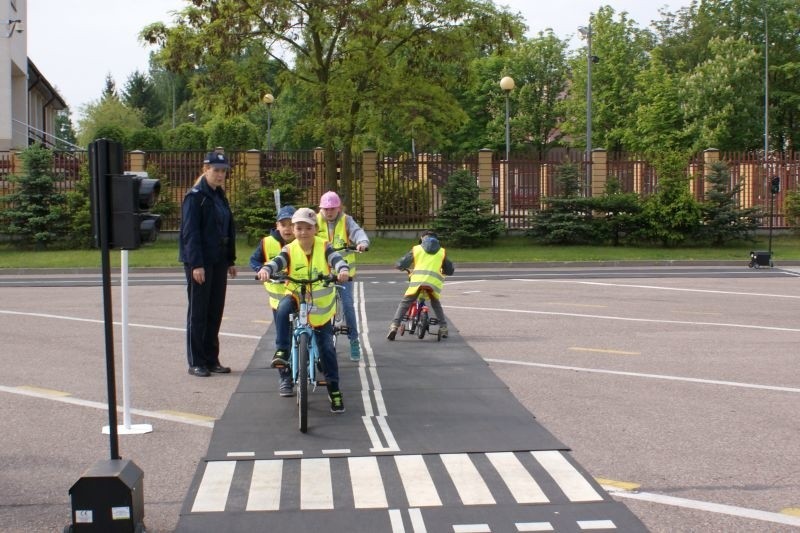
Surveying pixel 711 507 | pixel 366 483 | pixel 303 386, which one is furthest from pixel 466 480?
pixel 303 386

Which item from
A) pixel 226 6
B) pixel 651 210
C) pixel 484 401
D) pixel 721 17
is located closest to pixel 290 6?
pixel 226 6

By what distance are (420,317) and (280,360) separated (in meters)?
4.39

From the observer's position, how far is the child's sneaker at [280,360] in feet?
30.3

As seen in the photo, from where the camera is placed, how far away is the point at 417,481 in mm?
6660

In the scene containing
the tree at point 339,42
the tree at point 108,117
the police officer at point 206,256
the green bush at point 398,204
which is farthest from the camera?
the tree at point 108,117

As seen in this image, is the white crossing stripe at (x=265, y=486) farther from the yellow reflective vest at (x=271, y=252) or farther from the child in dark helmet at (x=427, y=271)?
the child in dark helmet at (x=427, y=271)

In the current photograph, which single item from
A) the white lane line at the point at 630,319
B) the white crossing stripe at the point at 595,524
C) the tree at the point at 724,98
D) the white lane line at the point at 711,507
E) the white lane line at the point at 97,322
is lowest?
the white lane line at the point at 711,507

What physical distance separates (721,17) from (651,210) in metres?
44.4

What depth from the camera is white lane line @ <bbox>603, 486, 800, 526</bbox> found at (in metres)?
5.91

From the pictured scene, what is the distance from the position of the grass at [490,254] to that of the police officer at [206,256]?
706 inches

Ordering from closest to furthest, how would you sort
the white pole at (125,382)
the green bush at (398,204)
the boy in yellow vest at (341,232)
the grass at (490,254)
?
1. the white pole at (125,382)
2. the boy in yellow vest at (341,232)
3. the grass at (490,254)
4. the green bush at (398,204)

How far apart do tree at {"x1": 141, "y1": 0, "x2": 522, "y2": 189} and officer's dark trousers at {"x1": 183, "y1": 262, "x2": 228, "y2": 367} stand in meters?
22.1

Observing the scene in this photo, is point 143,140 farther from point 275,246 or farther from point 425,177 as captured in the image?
point 275,246

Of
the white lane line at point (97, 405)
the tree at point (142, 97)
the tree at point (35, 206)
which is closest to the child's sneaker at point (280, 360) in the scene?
the white lane line at point (97, 405)
